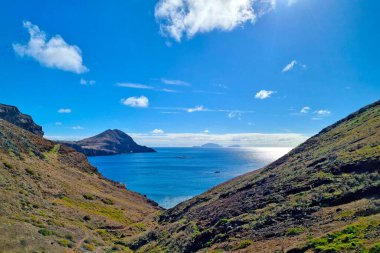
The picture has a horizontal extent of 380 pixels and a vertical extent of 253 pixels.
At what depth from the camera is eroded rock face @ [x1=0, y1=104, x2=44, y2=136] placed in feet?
427

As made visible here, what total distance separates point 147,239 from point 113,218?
16492 millimetres

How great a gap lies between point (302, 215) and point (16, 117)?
134 metres

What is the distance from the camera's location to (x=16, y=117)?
135125 millimetres

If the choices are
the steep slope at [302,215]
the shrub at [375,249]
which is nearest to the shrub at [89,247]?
the steep slope at [302,215]

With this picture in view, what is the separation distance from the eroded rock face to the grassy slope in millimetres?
40302

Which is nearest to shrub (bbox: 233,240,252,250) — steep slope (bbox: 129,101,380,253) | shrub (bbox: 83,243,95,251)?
steep slope (bbox: 129,101,380,253)

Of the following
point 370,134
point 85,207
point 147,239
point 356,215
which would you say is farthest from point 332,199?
point 85,207

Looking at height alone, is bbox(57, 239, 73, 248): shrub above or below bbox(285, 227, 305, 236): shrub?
below

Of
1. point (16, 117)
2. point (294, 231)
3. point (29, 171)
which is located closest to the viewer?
point (294, 231)


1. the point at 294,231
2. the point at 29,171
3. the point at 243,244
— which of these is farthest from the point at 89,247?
the point at 29,171

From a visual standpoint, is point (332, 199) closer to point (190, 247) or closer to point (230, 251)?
point (230, 251)

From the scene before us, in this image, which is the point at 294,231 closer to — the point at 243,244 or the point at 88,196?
the point at 243,244

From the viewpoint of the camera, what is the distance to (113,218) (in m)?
65.2

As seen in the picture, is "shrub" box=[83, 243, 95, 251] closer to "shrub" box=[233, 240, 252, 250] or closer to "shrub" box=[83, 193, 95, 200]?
"shrub" box=[233, 240, 252, 250]
